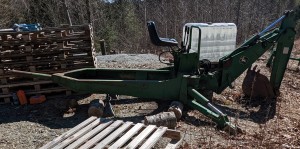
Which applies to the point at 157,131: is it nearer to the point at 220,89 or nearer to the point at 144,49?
the point at 220,89

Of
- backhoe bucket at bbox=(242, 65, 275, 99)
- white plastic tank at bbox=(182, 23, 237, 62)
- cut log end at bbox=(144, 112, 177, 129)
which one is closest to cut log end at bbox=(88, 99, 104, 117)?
cut log end at bbox=(144, 112, 177, 129)

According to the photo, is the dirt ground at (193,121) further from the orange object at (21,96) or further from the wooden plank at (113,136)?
the wooden plank at (113,136)

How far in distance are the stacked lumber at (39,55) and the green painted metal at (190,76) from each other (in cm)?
55

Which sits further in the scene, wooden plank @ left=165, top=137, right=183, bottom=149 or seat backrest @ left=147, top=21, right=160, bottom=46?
seat backrest @ left=147, top=21, right=160, bottom=46

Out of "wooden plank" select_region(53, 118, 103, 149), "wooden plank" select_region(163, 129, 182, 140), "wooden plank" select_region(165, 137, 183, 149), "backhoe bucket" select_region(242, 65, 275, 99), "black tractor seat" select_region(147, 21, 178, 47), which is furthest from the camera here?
"backhoe bucket" select_region(242, 65, 275, 99)

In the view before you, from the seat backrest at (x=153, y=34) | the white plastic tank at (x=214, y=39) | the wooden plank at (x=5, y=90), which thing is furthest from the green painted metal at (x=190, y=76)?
the white plastic tank at (x=214, y=39)

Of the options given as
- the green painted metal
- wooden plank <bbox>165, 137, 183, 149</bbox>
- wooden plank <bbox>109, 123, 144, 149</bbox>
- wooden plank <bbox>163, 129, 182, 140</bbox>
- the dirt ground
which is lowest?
the dirt ground

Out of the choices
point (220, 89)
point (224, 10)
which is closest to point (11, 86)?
point (220, 89)

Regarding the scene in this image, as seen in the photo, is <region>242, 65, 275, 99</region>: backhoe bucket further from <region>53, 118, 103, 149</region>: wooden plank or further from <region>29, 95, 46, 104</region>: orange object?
<region>29, 95, 46, 104</region>: orange object

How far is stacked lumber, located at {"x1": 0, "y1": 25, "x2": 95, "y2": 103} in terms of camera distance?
237 inches

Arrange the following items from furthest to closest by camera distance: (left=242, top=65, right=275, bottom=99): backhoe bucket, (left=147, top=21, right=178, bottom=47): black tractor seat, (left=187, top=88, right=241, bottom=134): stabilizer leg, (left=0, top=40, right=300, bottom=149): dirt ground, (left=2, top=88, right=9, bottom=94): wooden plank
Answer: (left=242, top=65, right=275, bottom=99): backhoe bucket < (left=2, top=88, right=9, bottom=94): wooden plank < (left=147, top=21, right=178, bottom=47): black tractor seat < (left=187, top=88, right=241, bottom=134): stabilizer leg < (left=0, top=40, right=300, bottom=149): dirt ground

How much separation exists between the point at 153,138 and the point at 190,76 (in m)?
1.92

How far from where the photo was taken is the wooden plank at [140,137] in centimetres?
359

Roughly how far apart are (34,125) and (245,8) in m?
14.1
